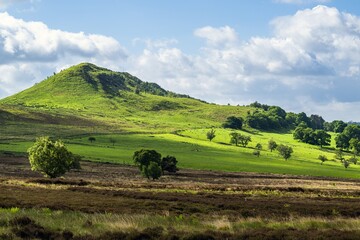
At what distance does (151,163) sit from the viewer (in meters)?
95.2

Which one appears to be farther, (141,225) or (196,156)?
(196,156)

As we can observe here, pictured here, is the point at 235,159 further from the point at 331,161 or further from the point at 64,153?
the point at 64,153

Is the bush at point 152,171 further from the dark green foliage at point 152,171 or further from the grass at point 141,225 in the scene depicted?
the grass at point 141,225

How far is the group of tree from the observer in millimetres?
93938

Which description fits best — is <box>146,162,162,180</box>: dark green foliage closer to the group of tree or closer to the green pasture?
the group of tree

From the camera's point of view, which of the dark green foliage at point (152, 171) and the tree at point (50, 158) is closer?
the tree at point (50, 158)

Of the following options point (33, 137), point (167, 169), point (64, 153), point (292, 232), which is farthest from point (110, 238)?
point (33, 137)

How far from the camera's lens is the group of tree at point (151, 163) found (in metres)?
93.9

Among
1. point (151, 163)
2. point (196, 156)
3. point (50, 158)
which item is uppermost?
point (50, 158)

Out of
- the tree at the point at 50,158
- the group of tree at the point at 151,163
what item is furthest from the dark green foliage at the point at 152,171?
the tree at the point at 50,158

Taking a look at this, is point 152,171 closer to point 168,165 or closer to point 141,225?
point 168,165

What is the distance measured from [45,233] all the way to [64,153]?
62.5 meters

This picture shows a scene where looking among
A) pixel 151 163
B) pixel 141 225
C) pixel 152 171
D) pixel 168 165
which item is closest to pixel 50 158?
pixel 152 171

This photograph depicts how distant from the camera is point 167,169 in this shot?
373 ft
